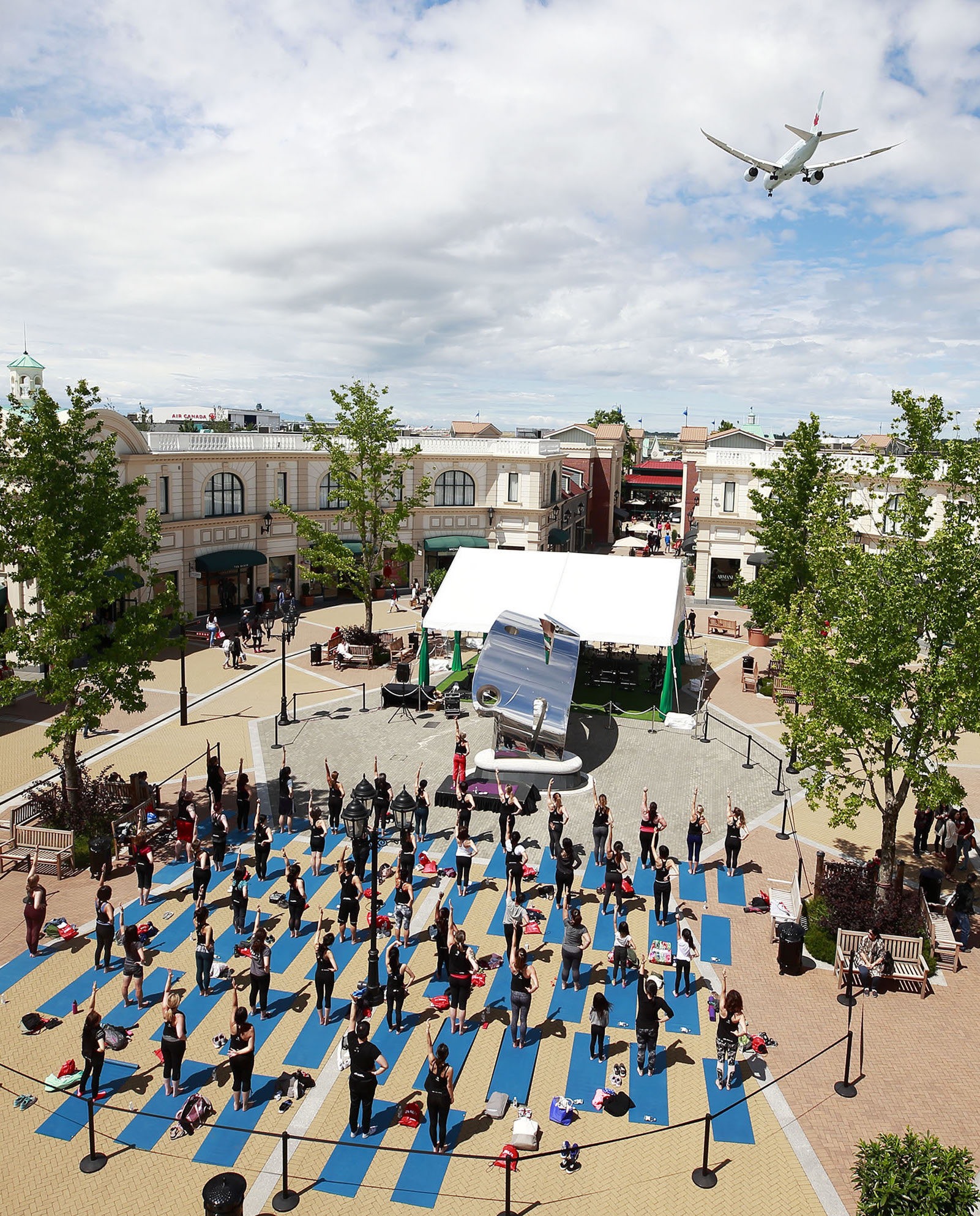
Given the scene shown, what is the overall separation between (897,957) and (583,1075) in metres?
6.23

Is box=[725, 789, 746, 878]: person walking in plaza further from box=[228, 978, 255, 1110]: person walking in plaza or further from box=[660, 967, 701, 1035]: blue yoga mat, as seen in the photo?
box=[228, 978, 255, 1110]: person walking in plaza

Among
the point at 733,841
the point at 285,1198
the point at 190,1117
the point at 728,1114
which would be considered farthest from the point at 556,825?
the point at 285,1198

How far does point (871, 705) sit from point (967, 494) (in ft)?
14.5

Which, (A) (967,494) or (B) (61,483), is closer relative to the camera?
(A) (967,494)

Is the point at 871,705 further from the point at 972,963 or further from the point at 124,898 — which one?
the point at 124,898

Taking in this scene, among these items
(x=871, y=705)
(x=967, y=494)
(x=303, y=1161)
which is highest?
(x=967, y=494)

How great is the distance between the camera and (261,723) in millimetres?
27203

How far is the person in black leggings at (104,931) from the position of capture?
13.8 meters

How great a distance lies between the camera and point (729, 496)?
49219mm

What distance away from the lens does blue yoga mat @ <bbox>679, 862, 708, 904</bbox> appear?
1686cm

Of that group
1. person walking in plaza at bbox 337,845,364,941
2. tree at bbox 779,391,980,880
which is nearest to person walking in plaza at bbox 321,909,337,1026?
person walking in plaza at bbox 337,845,364,941

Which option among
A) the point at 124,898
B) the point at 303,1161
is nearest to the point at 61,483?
the point at 124,898

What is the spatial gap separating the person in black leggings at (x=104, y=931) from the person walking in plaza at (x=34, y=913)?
939mm

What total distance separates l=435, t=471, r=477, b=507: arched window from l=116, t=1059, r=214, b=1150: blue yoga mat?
135ft
